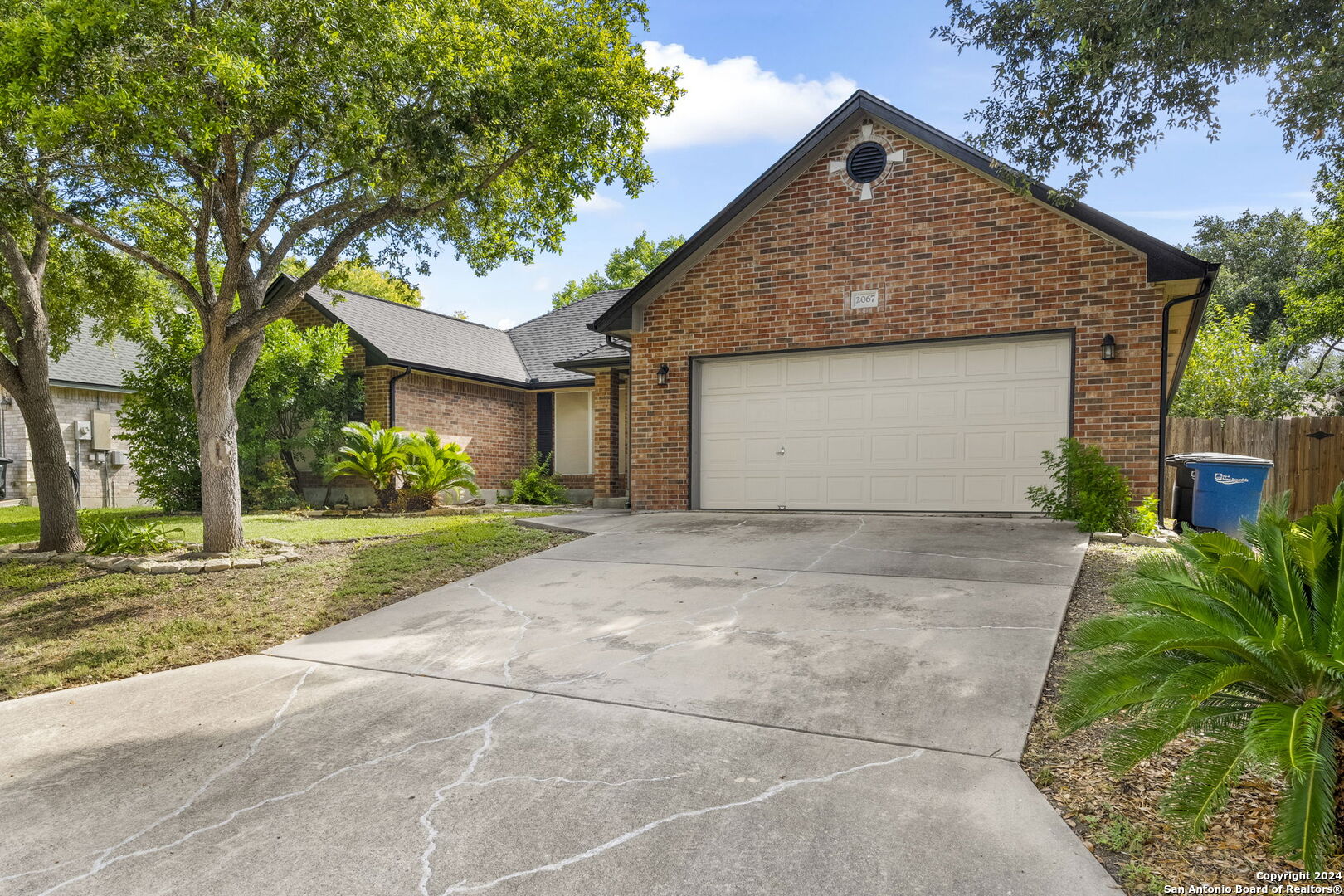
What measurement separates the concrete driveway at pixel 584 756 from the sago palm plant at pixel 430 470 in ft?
24.8

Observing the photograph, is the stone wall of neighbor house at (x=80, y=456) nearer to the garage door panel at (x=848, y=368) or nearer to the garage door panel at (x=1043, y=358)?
the garage door panel at (x=848, y=368)

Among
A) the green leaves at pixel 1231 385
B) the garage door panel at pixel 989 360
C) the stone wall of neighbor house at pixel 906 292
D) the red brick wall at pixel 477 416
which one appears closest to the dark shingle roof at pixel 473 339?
the red brick wall at pixel 477 416

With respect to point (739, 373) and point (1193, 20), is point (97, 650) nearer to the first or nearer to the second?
point (739, 373)

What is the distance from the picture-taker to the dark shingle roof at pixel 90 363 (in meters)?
17.0

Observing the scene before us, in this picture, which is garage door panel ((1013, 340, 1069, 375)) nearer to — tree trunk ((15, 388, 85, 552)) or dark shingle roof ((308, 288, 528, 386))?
dark shingle roof ((308, 288, 528, 386))

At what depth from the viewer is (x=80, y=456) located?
1733 centimetres

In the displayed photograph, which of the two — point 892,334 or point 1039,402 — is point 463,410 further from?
point 1039,402

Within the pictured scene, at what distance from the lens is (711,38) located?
9320 millimetres

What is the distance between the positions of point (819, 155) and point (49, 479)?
9.87m

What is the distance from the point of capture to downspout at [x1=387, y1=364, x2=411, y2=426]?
1445cm

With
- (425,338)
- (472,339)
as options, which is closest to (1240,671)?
(425,338)

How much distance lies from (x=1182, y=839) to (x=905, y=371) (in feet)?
25.6

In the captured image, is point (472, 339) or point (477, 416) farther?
point (472, 339)

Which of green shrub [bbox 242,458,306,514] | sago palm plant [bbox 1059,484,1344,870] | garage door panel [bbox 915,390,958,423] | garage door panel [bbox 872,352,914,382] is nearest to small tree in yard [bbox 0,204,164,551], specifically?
green shrub [bbox 242,458,306,514]
